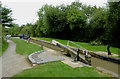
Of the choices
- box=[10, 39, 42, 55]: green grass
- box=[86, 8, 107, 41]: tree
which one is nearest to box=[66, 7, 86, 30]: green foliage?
box=[86, 8, 107, 41]: tree

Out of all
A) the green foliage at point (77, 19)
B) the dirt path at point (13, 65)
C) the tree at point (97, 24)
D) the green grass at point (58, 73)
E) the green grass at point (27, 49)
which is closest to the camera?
the green grass at point (58, 73)

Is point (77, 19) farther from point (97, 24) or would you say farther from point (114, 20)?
point (114, 20)

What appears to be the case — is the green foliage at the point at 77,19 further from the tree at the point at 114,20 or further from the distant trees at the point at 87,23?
the tree at the point at 114,20

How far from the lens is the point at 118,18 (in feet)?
28.5

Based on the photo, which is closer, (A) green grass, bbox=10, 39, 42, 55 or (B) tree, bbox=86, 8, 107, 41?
(A) green grass, bbox=10, 39, 42, 55

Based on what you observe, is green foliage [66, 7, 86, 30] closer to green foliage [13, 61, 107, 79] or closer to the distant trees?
the distant trees

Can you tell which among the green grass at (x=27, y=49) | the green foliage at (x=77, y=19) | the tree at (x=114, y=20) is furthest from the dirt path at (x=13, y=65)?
the green foliage at (x=77, y=19)

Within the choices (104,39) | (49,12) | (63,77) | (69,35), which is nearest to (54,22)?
(49,12)

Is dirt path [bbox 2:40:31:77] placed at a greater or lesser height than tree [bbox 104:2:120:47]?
lesser

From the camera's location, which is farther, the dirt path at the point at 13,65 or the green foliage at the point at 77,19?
the green foliage at the point at 77,19

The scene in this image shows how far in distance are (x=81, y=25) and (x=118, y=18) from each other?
21.7 ft

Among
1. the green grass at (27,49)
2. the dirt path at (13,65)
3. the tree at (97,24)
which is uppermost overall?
the tree at (97,24)

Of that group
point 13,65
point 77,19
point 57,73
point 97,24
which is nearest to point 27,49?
point 13,65

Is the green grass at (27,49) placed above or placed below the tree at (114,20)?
below
